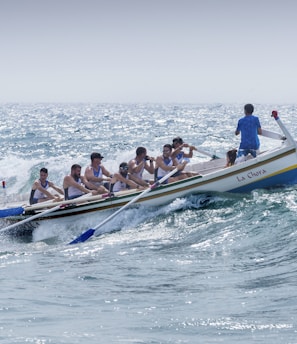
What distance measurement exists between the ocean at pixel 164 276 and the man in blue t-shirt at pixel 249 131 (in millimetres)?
1072

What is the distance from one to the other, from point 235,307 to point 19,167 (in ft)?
74.2

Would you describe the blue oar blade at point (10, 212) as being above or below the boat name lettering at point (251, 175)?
below

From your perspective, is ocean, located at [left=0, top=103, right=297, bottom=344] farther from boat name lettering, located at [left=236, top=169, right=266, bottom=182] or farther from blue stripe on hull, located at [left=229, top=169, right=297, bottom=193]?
boat name lettering, located at [left=236, top=169, right=266, bottom=182]

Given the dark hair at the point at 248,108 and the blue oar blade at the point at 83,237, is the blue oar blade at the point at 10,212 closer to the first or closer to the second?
the blue oar blade at the point at 83,237

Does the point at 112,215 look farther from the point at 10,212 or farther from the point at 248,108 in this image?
the point at 248,108

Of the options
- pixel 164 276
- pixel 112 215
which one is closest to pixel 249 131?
pixel 112 215

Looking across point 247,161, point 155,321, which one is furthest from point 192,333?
point 247,161

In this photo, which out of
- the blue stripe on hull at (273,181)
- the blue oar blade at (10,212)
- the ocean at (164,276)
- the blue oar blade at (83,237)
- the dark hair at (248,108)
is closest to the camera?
the ocean at (164,276)

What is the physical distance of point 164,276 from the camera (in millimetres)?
8305

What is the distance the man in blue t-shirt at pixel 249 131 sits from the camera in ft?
44.3

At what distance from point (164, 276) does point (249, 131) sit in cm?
621

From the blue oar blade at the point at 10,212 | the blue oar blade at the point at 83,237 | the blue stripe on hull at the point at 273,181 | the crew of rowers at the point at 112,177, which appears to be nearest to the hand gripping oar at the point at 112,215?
the blue oar blade at the point at 83,237

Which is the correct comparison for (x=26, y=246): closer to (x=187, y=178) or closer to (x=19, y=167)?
(x=187, y=178)

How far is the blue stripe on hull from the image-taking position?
13438 millimetres
